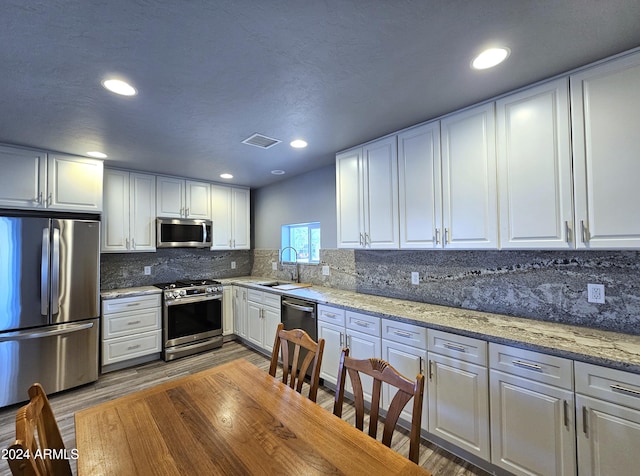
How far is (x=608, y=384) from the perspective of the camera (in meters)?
1.33

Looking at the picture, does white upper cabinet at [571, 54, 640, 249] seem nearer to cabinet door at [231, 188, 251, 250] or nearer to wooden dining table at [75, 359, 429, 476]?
wooden dining table at [75, 359, 429, 476]

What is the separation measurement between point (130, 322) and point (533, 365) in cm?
388

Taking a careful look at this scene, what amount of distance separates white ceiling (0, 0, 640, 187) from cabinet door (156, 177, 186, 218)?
1.42m

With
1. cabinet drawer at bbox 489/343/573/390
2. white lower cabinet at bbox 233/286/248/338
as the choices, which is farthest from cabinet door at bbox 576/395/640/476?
white lower cabinet at bbox 233/286/248/338

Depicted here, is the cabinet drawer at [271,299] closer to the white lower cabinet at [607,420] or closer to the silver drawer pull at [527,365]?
the silver drawer pull at [527,365]

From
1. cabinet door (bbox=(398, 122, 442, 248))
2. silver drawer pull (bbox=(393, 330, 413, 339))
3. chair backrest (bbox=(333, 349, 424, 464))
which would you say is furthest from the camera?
cabinet door (bbox=(398, 122, 442, 248))

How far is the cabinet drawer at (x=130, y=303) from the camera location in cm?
322

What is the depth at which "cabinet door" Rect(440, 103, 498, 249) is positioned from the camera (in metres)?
1.97

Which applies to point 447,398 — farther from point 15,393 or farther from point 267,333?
point 15,393

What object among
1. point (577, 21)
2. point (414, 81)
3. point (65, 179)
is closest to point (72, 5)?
point (414, 81)

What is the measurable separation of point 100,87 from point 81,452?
194cm

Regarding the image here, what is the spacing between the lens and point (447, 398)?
6.18 ft

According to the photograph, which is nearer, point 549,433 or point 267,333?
point 549,433

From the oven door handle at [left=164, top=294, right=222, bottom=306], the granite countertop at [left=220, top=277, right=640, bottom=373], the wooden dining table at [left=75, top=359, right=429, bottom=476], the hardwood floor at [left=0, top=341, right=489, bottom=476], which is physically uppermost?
the granite countertop at [left=220, top=277, right=640, bottom=373]
